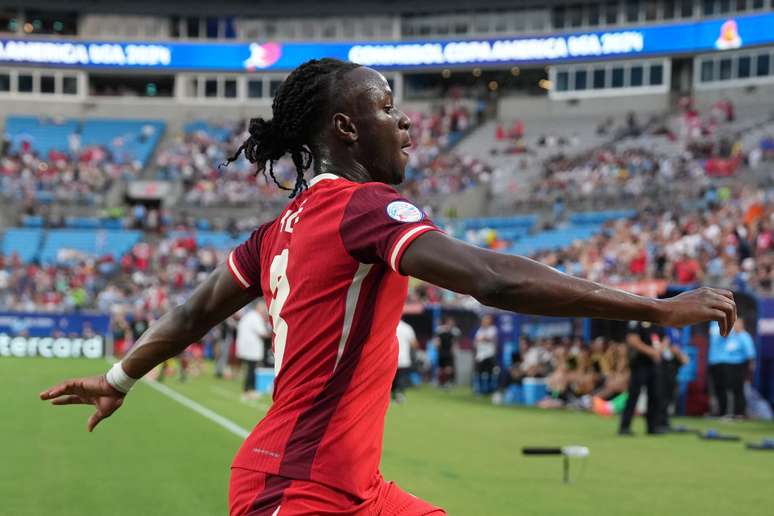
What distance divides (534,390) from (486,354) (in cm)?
247

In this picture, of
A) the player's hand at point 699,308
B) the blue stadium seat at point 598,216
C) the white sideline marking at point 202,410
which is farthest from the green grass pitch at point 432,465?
the blue stadium seat at point 598,216

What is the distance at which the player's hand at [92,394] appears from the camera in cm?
394

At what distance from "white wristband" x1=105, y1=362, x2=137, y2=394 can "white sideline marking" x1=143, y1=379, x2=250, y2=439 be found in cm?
990

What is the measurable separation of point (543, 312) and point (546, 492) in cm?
775

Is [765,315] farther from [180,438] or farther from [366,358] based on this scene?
[366,358]

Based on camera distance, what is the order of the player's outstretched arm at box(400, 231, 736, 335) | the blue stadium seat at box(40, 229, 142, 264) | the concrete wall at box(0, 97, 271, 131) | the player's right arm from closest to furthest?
the player's outstretched arm at box(400, 231, 736, 335) → the player's right arm → the blue stadium seat at box(40, 229, 142, 264) → the concrete wall at box(0, 97, 271, 131)

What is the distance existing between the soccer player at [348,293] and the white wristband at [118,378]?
29.9 inches

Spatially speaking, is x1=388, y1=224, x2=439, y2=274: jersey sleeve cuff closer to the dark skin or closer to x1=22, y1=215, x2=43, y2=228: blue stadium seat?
the dark skin

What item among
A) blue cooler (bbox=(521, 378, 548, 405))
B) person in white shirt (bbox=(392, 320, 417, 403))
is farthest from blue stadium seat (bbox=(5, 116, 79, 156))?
blue cooler (bbox=(521, 378, 548, 405))

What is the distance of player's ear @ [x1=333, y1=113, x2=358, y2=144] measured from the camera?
326cm

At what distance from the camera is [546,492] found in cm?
1025

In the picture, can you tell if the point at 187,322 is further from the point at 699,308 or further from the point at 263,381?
the point at 263,381

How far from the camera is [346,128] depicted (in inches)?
129

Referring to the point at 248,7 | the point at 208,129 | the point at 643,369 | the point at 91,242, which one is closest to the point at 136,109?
the point at 208,129
